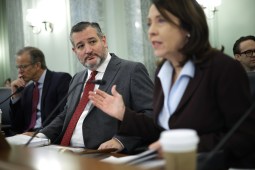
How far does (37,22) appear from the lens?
20.1 feet

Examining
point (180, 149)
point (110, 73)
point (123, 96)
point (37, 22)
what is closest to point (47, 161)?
point (180, 149)

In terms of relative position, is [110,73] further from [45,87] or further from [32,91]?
[32,91]

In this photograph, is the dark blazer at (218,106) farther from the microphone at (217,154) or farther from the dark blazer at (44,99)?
the dark blazer at (44,99)

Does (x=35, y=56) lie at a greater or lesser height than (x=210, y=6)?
lesser

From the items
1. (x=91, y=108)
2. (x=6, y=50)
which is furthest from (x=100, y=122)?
(x=6, y=50)

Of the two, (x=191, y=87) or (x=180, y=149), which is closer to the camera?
(x=180, y=149)

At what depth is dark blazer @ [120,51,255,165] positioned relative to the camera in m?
1.36

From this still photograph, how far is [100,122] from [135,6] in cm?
296

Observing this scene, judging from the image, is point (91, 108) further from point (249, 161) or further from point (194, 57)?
point (249, 161)

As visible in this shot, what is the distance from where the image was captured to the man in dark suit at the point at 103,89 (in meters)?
2.30

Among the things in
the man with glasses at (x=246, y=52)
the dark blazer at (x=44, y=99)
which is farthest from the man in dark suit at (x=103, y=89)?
the man with glasses at (x=246, y=52)

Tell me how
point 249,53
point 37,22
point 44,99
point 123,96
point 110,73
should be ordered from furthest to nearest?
point 37,22 < point 249,53 < point 44,99 < point 110,73 < point 123,96

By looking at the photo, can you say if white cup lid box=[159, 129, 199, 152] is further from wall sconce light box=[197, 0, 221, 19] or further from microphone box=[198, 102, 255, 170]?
wall sconce light box=[197, 0, 221, 19]

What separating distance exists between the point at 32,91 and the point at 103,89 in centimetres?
140
